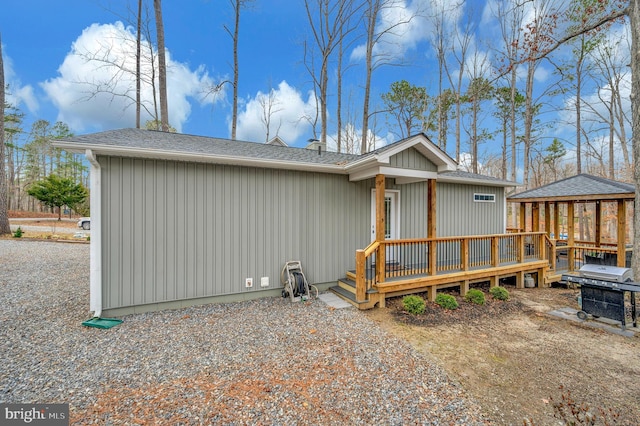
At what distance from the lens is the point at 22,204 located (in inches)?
1303

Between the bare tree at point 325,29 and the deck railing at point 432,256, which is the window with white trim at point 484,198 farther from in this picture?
the bare tree at point 325,29

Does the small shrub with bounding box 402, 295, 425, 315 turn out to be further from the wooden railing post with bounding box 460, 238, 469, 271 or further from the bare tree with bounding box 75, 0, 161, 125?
the bare tree with bounding box 75, 0, 161, 125

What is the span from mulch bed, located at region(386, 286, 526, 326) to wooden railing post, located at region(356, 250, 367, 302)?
67 centimetres

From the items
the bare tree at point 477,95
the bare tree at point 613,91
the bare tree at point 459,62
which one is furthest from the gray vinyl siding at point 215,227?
the bare tree at point 613,91

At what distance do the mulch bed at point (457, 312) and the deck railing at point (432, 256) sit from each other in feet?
2.07

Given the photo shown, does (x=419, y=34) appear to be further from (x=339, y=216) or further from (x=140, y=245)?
(x=140, y=245)

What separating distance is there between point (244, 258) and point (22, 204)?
45.4m

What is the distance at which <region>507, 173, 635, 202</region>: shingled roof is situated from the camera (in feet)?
22.3

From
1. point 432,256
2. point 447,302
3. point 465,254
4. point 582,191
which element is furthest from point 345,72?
point 447,302

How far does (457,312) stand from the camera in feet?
17.0

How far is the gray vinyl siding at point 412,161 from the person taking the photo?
17.8 feet

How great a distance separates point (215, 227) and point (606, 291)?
7208mm

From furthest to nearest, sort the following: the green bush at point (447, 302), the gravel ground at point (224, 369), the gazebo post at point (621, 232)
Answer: the gazebo post at point (621, 232), the green bush at point (447, 302), the gravel ground at point (224, 369)

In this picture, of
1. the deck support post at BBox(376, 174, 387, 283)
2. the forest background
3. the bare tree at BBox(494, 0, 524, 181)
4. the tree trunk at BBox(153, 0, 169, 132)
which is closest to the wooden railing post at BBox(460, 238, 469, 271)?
the deck support post at BBox(376, 174, 387, 283)
